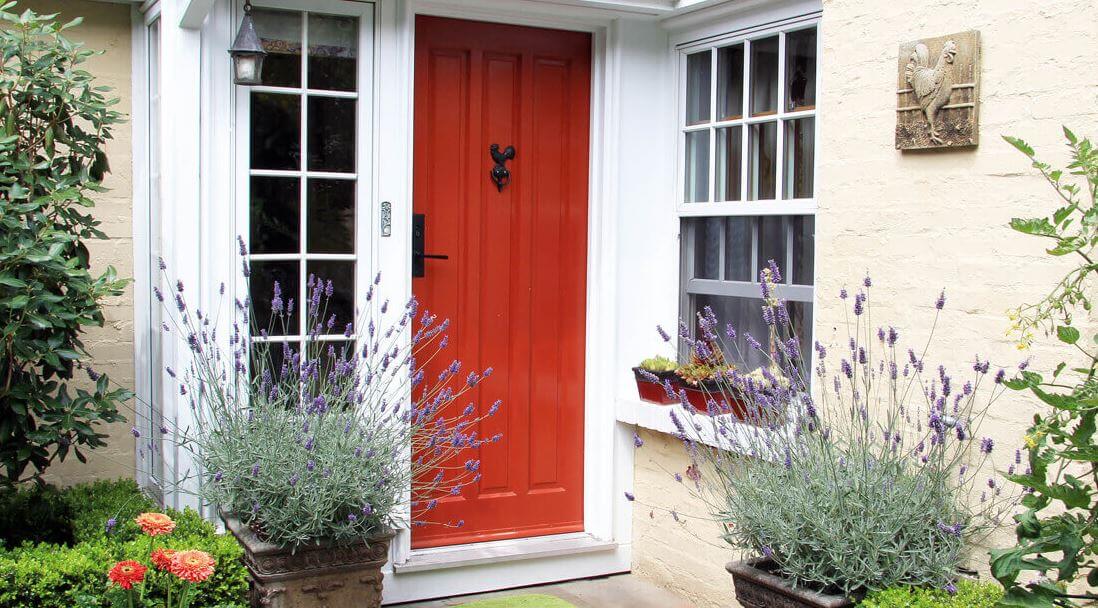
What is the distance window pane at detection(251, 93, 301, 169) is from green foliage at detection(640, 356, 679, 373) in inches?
71.7

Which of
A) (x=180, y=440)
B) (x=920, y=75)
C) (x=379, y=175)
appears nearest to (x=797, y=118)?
(x=920, y=75)

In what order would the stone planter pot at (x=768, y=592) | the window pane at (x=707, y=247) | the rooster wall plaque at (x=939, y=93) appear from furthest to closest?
1. the window pane at (x=707, y=247)
2. the rooster wall plaque at (x=939, y=93)
3. the stone planter pot at (x=768, y=592)

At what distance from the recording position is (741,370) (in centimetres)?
517

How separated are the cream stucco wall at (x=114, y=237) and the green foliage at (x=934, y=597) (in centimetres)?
347

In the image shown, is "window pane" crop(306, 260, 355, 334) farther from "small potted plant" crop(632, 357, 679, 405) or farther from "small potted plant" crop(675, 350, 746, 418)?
"small potted plant" crop(675, 350, 746, 418)

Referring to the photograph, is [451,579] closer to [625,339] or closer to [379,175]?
[625,339]

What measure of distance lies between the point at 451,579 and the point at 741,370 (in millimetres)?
1638

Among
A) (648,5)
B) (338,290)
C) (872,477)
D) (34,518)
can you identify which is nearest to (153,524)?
(34,518)

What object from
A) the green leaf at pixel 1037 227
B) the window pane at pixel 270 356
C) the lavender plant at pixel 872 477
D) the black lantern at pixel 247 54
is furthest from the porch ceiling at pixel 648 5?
the green leaf at pixel 1037 227

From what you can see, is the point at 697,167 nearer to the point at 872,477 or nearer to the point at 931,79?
the point at 931,79

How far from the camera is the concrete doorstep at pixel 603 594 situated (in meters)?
5.29

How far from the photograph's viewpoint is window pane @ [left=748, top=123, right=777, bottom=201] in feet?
16.7

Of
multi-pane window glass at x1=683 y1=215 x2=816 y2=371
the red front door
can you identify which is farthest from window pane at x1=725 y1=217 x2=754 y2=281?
the red front door

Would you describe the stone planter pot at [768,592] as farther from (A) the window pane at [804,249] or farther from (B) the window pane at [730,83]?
(B) the window pane at [730,83]
